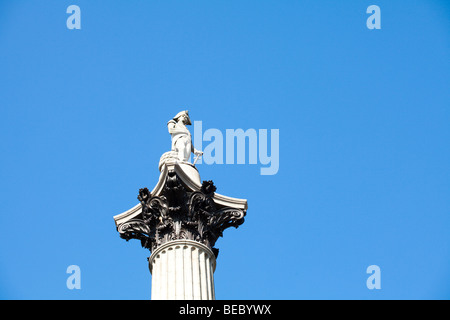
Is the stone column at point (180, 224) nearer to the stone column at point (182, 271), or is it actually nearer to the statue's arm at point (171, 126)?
the stone column at point (182, 271)

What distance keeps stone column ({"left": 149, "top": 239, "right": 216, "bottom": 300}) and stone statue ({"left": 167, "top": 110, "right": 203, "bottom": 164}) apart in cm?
431

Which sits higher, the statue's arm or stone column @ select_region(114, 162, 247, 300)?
the statue's arm

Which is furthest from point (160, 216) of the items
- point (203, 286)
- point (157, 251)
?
point (203, 286)

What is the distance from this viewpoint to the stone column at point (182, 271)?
71.6 ft

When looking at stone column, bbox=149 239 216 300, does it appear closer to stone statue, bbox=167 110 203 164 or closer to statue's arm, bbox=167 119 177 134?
stone statue, bbox=167 110 203 164

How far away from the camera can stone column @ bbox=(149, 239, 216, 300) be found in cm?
2183

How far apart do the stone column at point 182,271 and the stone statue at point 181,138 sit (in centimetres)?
431

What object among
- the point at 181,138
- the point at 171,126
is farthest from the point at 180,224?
the point at 171,126

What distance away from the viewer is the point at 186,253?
2305 centimetres

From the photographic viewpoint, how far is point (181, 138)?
27.4 meters

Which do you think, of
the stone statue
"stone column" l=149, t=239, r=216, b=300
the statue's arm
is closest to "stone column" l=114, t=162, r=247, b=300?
"stone column" l=149, t=239, r=216, b=300

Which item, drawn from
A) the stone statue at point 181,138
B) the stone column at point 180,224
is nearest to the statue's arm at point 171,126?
the stone statue at point 181,138
